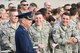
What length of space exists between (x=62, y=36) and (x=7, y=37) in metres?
1.29

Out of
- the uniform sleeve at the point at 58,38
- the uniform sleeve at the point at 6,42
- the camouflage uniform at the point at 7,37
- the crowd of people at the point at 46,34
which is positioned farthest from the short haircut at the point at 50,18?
the uniform sleeve at the point at 6,42

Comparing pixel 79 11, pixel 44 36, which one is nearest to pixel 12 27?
pixel 44 36

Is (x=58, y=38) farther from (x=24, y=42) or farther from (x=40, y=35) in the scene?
(x=24, y=42)

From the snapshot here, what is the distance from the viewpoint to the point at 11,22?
987cm

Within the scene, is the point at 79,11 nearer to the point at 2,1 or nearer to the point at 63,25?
the point at 63,25

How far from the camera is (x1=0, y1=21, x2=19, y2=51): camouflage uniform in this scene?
9551 millimetres

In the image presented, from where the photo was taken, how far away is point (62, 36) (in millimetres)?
9781

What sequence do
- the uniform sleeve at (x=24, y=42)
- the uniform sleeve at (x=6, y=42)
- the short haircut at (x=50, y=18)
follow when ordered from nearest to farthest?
the uniform sleeve at (x=24, y=42), the uniform sleeve at (x=6, y=42), the short haircut at (x=50, y=18)

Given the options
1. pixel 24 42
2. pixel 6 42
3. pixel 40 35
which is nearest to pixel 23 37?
pixel 24 42

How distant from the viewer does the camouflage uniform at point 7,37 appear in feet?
31.3

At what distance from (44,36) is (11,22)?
0.85 m

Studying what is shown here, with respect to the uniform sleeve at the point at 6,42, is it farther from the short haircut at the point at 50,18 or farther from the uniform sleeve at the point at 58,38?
the short haircut at the point at 50,18

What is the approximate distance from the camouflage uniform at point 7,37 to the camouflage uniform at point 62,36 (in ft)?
3.25

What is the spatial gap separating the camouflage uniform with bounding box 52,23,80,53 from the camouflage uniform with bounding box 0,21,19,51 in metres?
0.99
